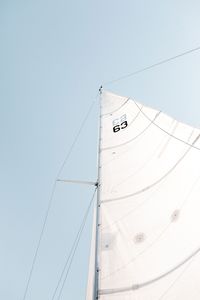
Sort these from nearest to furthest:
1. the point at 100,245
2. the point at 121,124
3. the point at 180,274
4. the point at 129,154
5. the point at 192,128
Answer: the point at 180,274 < the point at 100,245 < the point at 192,128 < the point at 129,154 < the point at 121,124

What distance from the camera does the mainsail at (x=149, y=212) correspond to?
12.7 ft

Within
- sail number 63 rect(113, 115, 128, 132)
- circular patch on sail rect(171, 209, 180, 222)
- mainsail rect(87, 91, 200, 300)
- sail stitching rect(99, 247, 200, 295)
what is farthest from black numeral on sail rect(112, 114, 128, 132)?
sail stitching rect(99, 247, 200, 295)

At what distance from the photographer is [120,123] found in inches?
314

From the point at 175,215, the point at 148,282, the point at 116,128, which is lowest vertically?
the point at 148,282

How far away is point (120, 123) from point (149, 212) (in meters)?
3.52

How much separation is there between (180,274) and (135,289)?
0.64 m

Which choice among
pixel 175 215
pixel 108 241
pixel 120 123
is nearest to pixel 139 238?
pixel 108 241

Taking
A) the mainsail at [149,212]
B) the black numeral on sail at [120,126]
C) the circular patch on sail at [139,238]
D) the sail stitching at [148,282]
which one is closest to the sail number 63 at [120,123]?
the black numeral on sail at [120,126]

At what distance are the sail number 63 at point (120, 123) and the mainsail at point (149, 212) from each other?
0.63 feet

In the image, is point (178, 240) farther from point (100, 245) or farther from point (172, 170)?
point (172, 170)

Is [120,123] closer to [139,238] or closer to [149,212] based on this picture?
[149,212]

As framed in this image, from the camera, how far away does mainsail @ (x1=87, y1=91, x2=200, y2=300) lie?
3.88m

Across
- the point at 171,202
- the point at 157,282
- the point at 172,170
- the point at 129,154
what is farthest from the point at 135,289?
the point at 129,154

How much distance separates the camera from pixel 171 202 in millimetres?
4941
